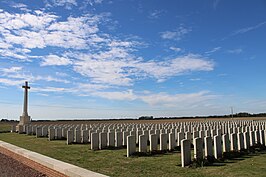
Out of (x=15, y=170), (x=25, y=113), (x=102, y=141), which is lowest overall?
(x=15, y=170)

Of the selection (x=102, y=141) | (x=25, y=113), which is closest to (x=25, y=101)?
(x=25, y=113)

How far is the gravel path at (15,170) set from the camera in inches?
247

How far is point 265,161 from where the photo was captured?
6711 millimetres

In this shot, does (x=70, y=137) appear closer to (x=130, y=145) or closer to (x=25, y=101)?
(x=130, y=145)

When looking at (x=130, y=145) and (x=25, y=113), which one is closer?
(x=130, y=145)

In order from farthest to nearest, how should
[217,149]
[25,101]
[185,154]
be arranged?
[25,101] < [217,149] < [185,154]

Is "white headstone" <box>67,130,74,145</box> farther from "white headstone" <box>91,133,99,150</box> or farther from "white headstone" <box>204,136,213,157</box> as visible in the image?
"white headstone" <box>204,136,213,157</box>

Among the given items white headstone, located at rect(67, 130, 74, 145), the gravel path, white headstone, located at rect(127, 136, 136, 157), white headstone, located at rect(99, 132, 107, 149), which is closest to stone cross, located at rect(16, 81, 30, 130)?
white headstone, located at rect(67, 130, 74, 145)

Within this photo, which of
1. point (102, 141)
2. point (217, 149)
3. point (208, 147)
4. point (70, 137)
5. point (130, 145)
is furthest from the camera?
point (70, 137)

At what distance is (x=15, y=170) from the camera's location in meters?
6.80

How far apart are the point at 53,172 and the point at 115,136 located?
503 cm

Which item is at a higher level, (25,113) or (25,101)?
(25,101)

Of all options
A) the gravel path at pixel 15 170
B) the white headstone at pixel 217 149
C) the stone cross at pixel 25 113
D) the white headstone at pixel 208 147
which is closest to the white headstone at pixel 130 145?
the white headstone at pixel 208 147

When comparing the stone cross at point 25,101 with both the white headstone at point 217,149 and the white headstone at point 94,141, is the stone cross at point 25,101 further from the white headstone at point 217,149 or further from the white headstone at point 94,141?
the white headstone at point 217,149
